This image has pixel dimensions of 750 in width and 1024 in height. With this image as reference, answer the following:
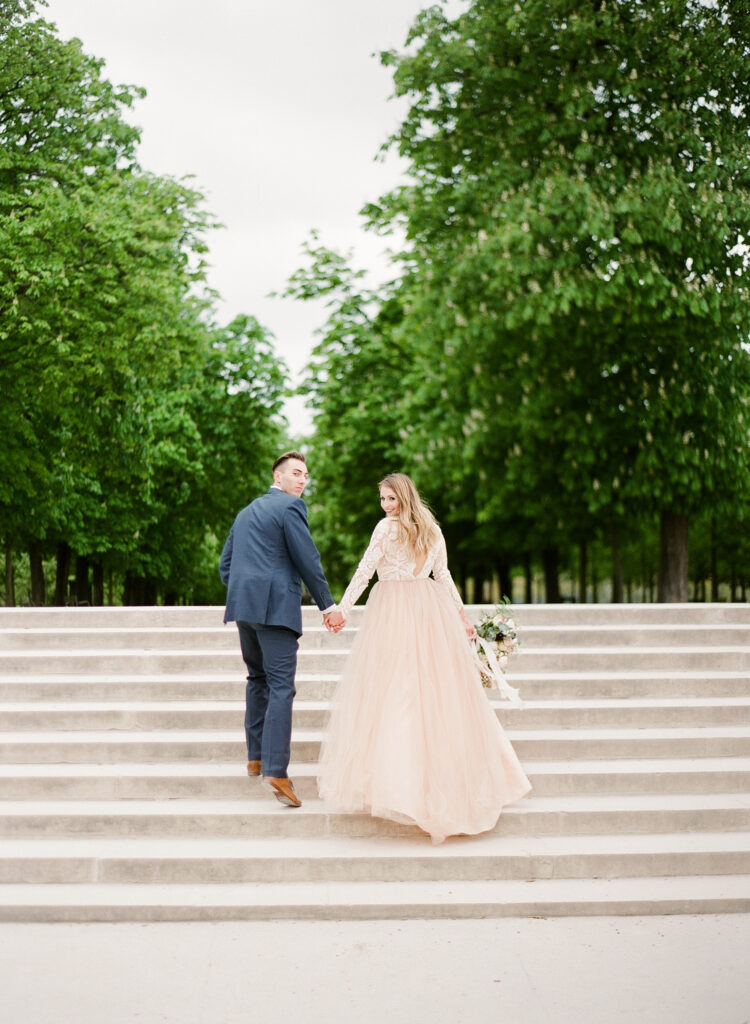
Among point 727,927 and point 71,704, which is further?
point 71,704

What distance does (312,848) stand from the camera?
612 cm

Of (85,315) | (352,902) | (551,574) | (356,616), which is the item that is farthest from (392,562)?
(551,574)

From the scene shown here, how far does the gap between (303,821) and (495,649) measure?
5.63ft

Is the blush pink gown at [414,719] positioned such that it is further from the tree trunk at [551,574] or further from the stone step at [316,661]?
the tree trunk at [551,574]

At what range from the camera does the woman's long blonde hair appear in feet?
21.5

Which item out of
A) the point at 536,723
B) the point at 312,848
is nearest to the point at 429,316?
the point at 536,723

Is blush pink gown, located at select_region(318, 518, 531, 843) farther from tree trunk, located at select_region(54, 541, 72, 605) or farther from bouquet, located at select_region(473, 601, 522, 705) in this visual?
tree trunk, located at select_region(54, 541, 72, 605)

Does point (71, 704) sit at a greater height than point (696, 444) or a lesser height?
lesser

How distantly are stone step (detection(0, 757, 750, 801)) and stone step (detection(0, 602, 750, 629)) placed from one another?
243cm

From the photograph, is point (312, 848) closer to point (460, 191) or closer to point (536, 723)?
point (536, 723)

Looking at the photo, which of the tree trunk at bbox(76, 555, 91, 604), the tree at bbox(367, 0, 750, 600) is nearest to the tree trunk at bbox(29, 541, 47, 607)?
the tree trunk at bbox(76, 555, 91, 604)

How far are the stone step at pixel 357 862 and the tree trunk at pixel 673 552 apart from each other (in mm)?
11086

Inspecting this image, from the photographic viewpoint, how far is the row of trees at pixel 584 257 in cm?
1416

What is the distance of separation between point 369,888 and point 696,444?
11.1 m
